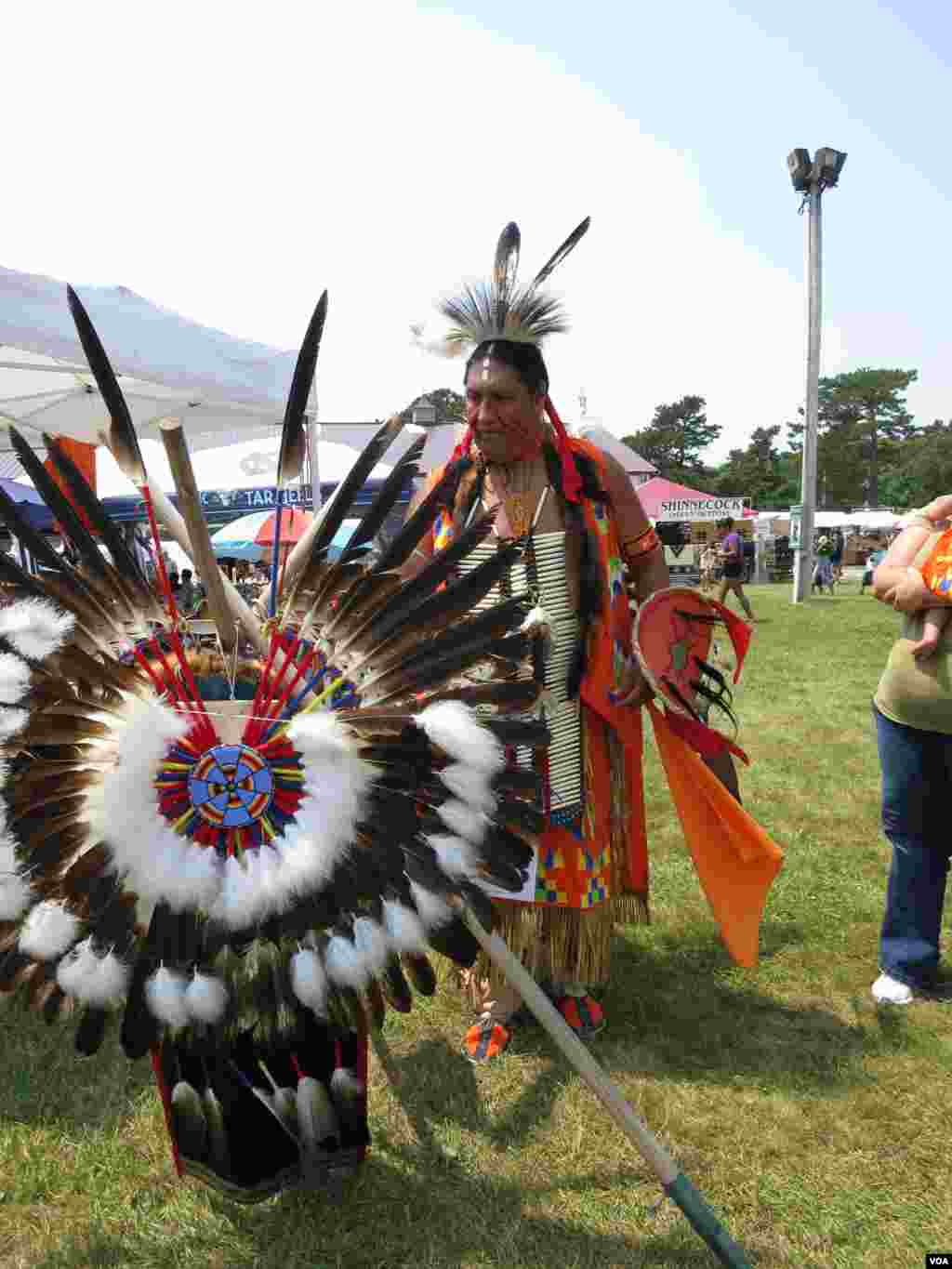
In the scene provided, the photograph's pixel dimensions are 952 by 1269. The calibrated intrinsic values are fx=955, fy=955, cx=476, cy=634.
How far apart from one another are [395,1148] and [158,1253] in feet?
1.73

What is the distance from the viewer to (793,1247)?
1.87 meters

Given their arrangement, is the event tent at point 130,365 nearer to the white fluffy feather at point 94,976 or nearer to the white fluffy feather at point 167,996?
the white fluffy feather at point 94,976

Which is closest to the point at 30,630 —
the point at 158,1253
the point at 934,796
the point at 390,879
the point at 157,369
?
the point at 390,879

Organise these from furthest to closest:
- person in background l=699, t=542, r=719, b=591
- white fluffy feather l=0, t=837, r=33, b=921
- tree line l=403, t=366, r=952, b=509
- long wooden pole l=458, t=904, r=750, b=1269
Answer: tree line l=403, t=366, r=952, b=509
person in background l=699, t=542, r=719, b=591
long wooden pole l=458, t=904, r=750, b=1269
white fluffy feather l=0, t=837, r=33, b=921

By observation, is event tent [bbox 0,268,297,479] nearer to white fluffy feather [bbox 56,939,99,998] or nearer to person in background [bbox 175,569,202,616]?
person in background [bbox 175,569,202,616]

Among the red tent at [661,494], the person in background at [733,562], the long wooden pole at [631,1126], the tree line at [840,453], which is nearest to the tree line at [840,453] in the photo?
the tree line at [840,453]

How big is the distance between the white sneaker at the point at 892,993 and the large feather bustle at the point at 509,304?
2058mm

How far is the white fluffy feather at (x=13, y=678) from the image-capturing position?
1419mm

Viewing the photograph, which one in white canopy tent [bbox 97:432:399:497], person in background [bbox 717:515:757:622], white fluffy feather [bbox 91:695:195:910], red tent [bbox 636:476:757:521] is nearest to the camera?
white fluffy feather [bbox 91:695:195:910]

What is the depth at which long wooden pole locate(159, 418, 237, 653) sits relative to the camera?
142cm

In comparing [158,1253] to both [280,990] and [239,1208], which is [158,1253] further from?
[280,990]

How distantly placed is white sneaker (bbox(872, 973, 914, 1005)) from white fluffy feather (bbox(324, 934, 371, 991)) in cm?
195

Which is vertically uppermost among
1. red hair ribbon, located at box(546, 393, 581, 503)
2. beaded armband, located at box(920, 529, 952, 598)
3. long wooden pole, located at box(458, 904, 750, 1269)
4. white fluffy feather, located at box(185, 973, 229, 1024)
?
red hair ribbon, located at box(546, 393, 581, 503)

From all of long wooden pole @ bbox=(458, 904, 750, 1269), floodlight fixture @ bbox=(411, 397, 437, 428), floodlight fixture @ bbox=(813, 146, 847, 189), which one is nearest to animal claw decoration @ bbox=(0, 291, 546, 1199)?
long wooden pole @ bbox=(458, 904, 750, 1269)
